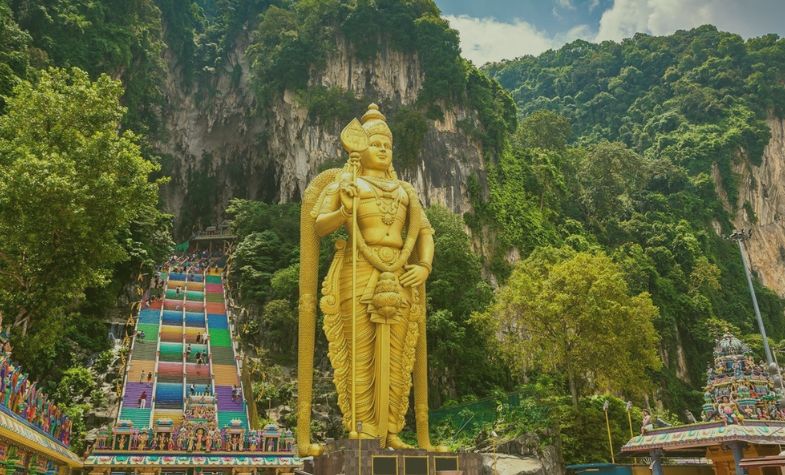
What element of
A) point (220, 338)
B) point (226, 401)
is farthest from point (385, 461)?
point (220, 338)

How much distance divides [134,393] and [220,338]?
4.35m

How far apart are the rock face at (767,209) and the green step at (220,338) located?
28.5 metres

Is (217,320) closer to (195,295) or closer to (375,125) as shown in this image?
(195,295)

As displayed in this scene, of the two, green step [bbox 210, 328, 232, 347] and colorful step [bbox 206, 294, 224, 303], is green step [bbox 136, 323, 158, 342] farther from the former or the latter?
colorful step [bbox 206, 294, 224, 303]

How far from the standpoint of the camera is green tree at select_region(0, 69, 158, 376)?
34.6ft

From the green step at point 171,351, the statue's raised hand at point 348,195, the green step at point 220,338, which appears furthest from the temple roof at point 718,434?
Result: the green step at point 220,338

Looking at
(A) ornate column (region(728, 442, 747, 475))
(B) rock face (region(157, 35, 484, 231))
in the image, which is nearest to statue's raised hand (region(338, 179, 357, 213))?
(A) ornate column (region(728, 442, 747, 475))

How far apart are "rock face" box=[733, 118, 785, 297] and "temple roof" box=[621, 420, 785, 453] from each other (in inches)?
1124

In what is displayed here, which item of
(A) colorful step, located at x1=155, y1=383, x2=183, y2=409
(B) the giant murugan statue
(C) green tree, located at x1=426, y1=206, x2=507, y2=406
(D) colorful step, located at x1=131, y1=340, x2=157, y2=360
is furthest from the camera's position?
(C) green tree, located at x1=426, y1=206, x2=507, y2=406

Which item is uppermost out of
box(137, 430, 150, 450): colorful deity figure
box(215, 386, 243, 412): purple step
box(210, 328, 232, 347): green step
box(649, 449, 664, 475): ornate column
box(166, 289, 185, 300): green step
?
box(166, 289, 185, 300): green step

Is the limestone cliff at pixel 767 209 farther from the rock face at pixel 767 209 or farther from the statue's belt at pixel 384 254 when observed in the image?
the statue's belt at pixel 384 254

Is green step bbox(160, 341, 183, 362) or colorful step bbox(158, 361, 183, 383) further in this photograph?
green step bbox(160, 341, 183, 362)

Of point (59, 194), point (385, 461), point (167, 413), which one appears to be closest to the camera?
point (385, 461)

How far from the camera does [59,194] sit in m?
10.5
